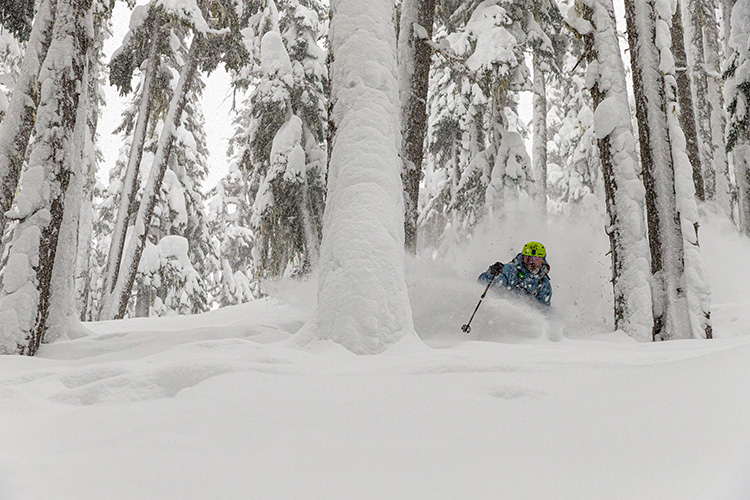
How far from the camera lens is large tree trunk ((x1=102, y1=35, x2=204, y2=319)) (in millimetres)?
12000

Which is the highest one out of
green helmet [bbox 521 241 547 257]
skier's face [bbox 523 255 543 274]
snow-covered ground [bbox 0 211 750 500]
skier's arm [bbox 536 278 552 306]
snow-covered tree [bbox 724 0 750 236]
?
snow-covered tree [bbox 724 0 750 236]

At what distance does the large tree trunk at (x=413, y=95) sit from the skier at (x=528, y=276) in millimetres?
1328

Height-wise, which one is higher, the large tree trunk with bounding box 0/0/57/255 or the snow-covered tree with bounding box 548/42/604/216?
the snow-covered tree with bounding box 548/42/604/216

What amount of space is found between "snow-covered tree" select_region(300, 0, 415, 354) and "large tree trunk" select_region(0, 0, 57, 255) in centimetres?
338

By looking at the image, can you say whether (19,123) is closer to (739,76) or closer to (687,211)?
(687,211)

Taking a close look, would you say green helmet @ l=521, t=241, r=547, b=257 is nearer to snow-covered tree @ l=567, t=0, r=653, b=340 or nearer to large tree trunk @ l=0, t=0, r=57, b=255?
snow-covered tree @ l=567, t=0, r=653, b=340

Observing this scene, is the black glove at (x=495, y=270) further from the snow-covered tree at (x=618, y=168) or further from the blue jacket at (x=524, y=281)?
the snow-covered tree at (x=618, y=168)

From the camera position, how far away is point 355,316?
4207 millimetres

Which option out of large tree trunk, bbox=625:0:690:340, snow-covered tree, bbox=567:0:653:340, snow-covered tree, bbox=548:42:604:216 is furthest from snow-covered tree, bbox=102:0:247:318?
snow-covered tree, bbox=548:42:604:216

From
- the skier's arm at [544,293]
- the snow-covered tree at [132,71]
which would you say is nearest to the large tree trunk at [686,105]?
the skier's arm at [544,293]

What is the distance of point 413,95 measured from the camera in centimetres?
796

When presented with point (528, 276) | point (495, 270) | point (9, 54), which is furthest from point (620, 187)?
point (9, 54)

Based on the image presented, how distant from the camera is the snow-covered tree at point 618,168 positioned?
6320 mm

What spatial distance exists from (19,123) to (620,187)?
684 cm
